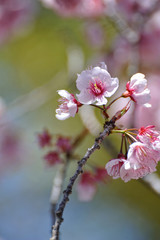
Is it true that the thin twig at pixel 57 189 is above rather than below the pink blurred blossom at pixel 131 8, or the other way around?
below

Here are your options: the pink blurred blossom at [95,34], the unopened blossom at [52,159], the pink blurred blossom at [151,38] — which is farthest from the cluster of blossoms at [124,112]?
the pink blurred blossom at [95,34]

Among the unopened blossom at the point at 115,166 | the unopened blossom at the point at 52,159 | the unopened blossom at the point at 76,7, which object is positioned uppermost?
the unopened blossom at the point at 76,7

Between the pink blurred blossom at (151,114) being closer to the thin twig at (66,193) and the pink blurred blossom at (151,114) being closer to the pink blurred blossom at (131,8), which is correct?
the pink blurred blossom at (131,8)

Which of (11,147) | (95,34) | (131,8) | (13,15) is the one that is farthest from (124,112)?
(13,15)

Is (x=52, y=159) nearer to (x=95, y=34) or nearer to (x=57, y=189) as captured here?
(x=57, y=189)

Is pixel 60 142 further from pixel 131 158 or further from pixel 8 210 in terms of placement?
pixel 8 210

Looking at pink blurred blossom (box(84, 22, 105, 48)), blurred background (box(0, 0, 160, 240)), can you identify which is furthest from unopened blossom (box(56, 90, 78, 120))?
pink blurred blossom (box(84, 22, 105, 48))

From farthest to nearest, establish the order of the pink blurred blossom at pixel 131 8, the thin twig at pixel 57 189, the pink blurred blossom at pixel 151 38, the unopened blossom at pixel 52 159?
the pink blurred blossom at pixel 151 38
the pink blurred blossom at pixel 131 8
the unopened blossom at pixel 52 159
the thin twig at pixel 57 189
